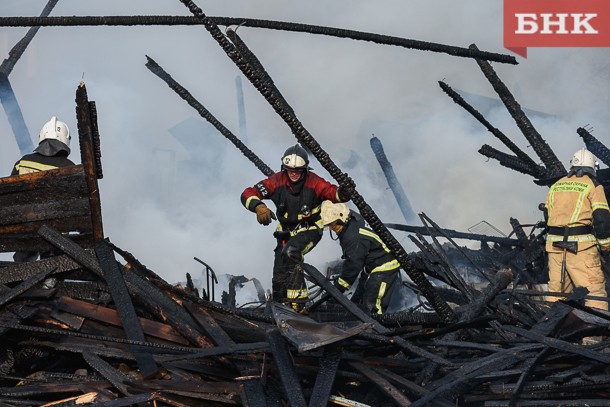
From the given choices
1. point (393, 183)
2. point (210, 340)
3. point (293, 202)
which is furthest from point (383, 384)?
point (393, 183)

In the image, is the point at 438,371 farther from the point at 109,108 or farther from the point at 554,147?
the point at 109,108

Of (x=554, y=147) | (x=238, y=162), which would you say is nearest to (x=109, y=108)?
(x=238, y=162)

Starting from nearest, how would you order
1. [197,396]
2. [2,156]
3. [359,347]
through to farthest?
[197,396] < [359,347] < [2,156]

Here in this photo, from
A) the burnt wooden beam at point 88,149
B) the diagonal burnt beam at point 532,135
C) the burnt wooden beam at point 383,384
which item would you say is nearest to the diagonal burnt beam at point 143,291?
the burnt wooden beam at point 88,149

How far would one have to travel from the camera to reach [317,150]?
4941mm

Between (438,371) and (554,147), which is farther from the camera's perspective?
(554,147)

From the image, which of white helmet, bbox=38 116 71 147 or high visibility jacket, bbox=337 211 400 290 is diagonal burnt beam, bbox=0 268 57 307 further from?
high visibility jacket, bbox=337 211 400 290

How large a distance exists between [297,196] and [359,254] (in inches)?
36.1

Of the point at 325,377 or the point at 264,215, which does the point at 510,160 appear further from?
the point at 325,377

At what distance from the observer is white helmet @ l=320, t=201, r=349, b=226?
7.02 meters

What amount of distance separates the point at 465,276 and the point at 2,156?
1086cm

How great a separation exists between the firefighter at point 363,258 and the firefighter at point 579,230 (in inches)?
79.9

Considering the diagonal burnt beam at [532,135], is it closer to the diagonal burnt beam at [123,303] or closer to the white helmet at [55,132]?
the white helmet at [55,132]

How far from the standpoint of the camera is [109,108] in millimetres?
17609
